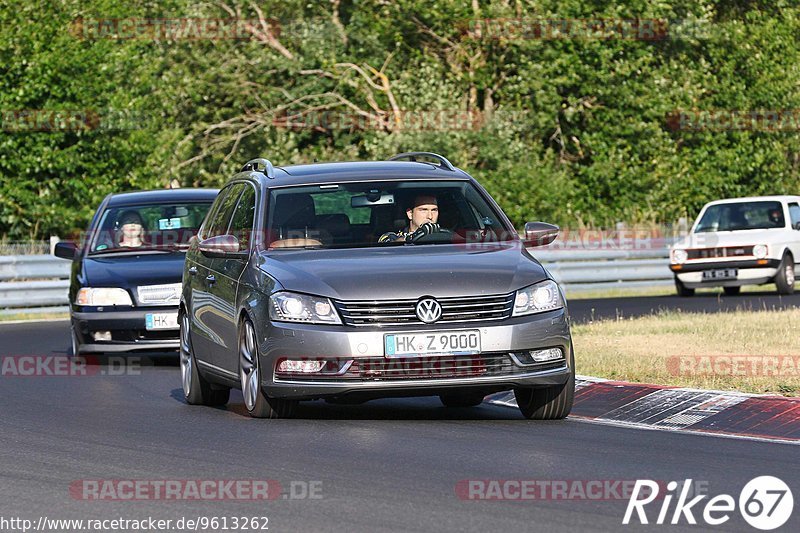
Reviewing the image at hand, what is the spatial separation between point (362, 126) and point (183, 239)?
2390 centimetres

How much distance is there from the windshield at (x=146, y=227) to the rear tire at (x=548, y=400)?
23.0ft

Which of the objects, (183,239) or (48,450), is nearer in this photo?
(48,450)

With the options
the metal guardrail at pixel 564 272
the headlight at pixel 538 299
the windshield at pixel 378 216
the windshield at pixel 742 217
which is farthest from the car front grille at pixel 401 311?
the windshield at pixel 742 217

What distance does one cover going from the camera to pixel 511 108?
4156 centimetres

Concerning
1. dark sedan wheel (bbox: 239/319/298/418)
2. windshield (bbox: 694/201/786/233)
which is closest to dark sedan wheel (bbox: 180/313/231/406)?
dark sedan wheel (bbox: 239/319/298/418)

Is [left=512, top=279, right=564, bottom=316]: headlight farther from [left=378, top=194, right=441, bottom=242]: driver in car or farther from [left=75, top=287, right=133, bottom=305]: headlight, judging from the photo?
[left=75, top=287, right=133, bottom=305]: headlight

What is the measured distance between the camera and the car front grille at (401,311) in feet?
32.9

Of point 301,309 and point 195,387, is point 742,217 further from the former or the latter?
point 301,309

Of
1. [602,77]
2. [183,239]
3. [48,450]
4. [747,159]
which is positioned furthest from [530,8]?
[48,450]

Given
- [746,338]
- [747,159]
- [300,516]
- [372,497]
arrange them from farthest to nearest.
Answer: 1. [747,159]
2. [746,338]
3. [372,497]
4. [300,516]

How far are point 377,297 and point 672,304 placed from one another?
16973 mm

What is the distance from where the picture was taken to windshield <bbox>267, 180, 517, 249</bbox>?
1121 centimetres

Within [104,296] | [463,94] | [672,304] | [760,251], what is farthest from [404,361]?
[463,94]

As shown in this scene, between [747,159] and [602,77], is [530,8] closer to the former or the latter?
[602,77]
